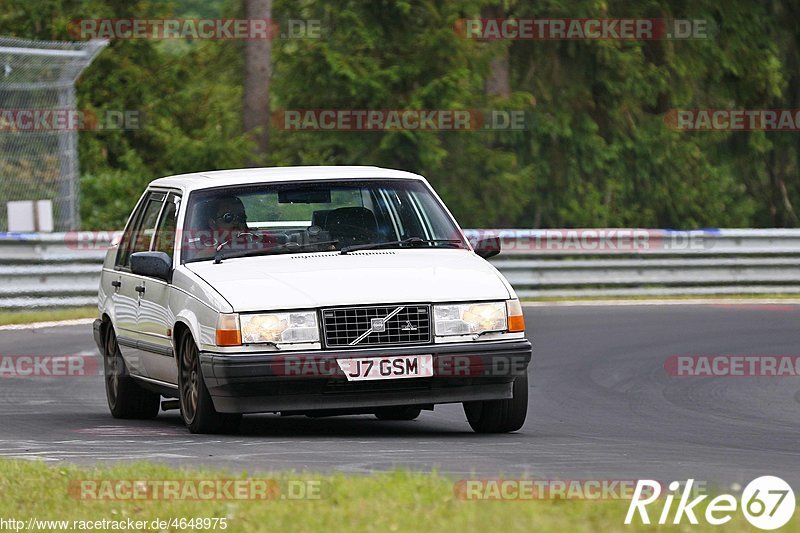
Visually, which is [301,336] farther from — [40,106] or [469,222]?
[469,222]

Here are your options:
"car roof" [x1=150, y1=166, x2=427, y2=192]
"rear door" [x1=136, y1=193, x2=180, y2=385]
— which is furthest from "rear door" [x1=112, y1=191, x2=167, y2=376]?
"car roof" [x1=150, y1=166, x2=427, y2=192]

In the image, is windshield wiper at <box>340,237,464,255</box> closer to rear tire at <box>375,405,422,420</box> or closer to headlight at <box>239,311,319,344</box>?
headlight at <box>239,311,319,344</box>

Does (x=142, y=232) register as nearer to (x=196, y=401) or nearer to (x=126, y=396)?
(x=126, y=396)

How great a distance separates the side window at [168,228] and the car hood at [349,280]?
0.75 metres

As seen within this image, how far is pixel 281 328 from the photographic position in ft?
29.3

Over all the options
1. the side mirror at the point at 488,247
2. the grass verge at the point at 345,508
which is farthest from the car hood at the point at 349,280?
the grass verge at the point at 345,508

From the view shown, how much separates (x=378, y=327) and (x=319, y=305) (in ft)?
1.12

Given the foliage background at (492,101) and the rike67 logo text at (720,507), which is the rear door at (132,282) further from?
the foliage background at (492,101)

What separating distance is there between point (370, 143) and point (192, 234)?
19.9 metres

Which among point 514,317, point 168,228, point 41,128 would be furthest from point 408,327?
point 41,128

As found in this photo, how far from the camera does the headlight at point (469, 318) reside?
29.7 ft

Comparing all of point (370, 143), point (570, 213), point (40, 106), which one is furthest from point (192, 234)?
point (570, 213)

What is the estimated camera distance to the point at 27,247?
2022 centimetres

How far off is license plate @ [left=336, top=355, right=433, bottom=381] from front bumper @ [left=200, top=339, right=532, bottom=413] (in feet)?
0.10
